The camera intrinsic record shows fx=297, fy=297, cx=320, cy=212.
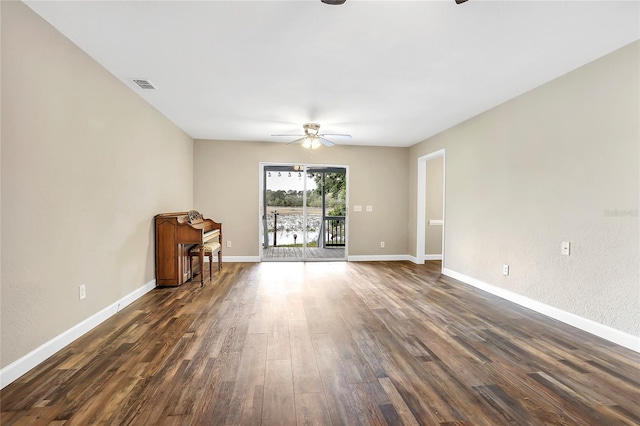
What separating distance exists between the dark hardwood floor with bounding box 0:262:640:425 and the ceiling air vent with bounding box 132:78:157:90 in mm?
2390

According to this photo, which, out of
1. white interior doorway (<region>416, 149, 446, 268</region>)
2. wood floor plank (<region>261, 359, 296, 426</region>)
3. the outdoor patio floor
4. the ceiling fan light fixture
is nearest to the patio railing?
the outdoor patio floor

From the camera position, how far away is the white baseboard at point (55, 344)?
183 centimetres

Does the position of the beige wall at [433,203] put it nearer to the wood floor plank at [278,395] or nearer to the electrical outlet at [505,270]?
the electrical outlet at [505,270]

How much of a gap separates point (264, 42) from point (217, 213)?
408 centimetres

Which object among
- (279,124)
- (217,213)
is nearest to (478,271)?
(279,124)

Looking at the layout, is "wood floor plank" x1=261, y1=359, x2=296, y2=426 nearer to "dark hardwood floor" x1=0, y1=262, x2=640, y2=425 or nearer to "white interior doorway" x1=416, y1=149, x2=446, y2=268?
"dark hardwood floor" x1=0, y1=262, x2=640, y2=425

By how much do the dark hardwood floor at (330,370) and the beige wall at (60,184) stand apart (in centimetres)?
39

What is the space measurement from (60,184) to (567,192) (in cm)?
439

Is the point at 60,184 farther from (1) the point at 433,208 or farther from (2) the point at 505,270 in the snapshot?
(1) the point at 433,208

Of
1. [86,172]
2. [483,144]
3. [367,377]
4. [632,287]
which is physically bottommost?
[367,377]

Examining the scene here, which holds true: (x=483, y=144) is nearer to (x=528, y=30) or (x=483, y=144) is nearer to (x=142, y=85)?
(x=528, y=30)

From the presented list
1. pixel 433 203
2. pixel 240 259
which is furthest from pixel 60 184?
pixel 433 203

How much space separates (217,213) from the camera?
5832 millimetres

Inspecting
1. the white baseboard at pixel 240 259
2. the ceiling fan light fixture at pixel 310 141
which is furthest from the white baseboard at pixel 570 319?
the white baseboard at pixel 240 259
